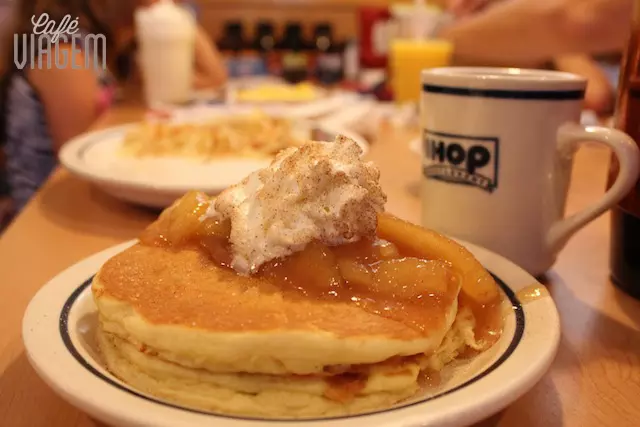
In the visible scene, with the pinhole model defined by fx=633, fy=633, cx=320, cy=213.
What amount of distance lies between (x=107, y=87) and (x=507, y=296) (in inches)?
87.8

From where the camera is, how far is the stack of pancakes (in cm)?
47

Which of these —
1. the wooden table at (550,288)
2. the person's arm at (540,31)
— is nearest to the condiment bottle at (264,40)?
the person's arm at (540,31)

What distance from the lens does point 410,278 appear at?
1.82 ft

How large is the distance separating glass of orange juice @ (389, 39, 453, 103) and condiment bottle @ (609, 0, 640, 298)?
4.57 feet

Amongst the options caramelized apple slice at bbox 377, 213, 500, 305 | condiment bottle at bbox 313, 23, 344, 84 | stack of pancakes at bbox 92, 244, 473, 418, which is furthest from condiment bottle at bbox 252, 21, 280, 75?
stack of pancakes at bbox 92, 244, 473, 418

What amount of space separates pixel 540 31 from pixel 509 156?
1.22 m

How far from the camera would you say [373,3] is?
4.38 metres

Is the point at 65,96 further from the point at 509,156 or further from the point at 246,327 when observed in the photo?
the point at 246,327

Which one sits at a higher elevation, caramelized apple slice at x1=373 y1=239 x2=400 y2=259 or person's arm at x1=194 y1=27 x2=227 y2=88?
person's arm at x1=194 y1=27 x2=227 y2=88

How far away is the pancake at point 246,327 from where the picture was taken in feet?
1.53

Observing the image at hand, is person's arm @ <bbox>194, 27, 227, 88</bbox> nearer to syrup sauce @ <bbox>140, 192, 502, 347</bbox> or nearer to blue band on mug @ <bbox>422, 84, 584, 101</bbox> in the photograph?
blue band on mug @ <bbox>422, 84, 584, 101</bbox>

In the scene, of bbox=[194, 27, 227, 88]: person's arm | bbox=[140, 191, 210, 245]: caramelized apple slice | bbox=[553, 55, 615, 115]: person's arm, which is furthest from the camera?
bbox=[194, 27, 227, 88]: person's arm

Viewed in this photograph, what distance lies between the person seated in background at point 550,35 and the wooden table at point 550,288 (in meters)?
0.51

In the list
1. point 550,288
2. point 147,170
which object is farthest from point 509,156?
point 147,170
